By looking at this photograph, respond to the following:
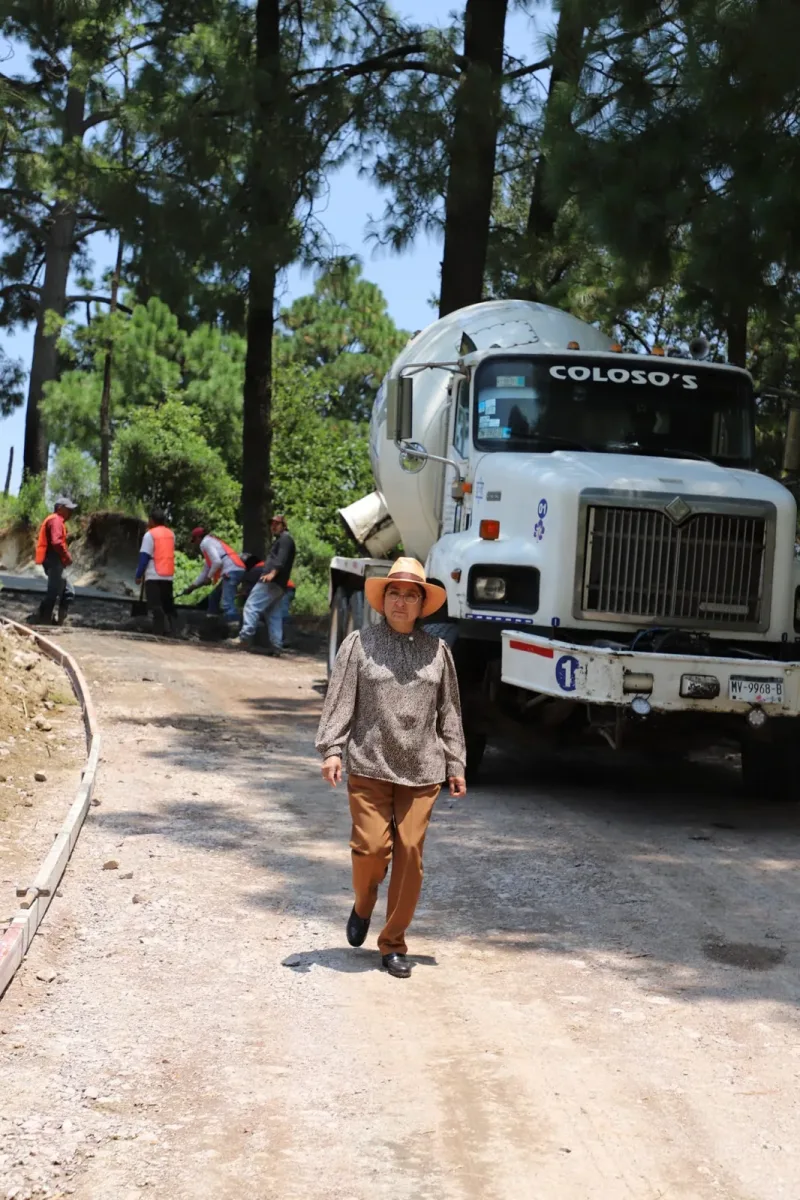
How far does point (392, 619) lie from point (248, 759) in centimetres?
576

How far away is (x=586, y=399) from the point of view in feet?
38.2

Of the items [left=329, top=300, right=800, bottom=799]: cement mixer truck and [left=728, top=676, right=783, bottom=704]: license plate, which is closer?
[left=728, top=676, right=783, bottom=704]: license plate

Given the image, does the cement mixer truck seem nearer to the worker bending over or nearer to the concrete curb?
the concrete curb

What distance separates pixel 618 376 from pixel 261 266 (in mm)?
11095

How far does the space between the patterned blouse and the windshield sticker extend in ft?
16.8

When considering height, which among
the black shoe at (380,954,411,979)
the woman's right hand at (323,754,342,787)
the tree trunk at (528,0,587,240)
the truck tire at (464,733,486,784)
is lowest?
the black shoe at (380,954,411,979)

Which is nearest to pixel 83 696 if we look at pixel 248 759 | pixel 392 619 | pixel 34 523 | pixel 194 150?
pixel 248 759

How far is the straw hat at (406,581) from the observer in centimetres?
685

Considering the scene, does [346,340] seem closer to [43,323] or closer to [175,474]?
[43,323]

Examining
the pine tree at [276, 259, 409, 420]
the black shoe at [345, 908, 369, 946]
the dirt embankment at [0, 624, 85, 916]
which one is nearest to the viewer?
the black shoe at [345, 908, 369, 946]

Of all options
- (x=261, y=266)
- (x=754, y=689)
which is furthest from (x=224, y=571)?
(x=754, y=689)

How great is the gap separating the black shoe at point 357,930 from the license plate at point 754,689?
3.68 metres

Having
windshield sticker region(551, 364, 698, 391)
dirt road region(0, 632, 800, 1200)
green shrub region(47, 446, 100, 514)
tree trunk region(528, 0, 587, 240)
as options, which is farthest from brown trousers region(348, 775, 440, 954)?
green shrub region(47, 446, 100, 514)

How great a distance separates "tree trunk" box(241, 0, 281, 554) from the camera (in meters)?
21.6
